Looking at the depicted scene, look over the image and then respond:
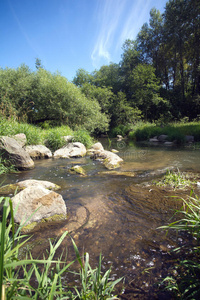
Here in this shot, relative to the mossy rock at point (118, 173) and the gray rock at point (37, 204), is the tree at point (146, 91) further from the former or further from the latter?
the gray rock at point (37, 204)

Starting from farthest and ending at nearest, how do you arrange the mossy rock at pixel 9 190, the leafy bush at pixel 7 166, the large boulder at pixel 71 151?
the large boulder at pixel 71 151
the leafy bush at pixel 7 166
the mossy rock at pixel 9 190

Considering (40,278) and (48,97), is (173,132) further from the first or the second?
(40,278)

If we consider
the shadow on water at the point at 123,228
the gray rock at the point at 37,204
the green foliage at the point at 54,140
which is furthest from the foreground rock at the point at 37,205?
the green foliage at the point at 54,140

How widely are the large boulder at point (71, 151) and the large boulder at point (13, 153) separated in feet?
9.35

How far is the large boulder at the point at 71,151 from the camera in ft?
31.7

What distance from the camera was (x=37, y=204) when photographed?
9.09 ft

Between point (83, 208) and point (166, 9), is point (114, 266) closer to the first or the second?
point (83, 208)

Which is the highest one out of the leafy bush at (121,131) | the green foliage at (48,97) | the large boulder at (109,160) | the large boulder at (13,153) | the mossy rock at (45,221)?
the green foliage at (48,97)

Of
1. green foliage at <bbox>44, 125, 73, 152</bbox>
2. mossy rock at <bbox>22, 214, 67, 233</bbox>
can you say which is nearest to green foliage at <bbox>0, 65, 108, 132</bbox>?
green foliage at <bbox>44, 125, 73, 152</bbox>

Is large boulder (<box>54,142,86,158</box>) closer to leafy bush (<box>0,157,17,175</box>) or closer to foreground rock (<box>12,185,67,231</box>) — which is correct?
leafy bush (<box>0,157,17,175</box>)

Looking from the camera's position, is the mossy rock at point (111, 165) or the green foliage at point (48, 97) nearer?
the mossy rock at point (111, 165)

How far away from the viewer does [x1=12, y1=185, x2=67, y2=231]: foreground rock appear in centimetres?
264

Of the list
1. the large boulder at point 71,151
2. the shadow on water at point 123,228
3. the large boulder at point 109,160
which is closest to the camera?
the shadow on water at point 123,228

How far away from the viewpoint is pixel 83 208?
3.30m
